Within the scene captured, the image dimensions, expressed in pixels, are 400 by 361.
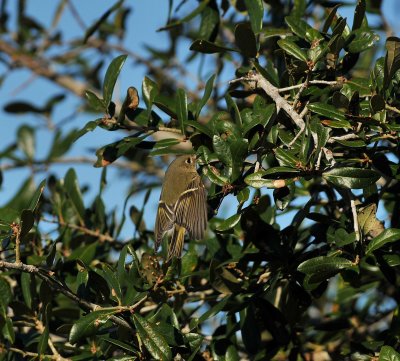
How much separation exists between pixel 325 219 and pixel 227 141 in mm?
387

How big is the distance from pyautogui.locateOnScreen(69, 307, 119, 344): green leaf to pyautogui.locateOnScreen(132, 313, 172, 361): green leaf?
86 mm

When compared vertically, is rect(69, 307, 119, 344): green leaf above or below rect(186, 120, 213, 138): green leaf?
below

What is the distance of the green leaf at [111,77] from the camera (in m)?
2.36

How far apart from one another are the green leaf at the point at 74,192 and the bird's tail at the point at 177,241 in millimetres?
383

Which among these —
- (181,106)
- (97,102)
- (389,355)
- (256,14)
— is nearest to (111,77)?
(97,102)

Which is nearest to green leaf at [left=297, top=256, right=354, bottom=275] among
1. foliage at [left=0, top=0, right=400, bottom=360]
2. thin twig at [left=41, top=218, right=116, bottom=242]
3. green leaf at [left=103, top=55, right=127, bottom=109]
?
foliage at [left=0, top=0, right=400, bottom=360]

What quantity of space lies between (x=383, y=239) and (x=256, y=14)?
88cm

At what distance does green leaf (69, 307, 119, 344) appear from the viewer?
6.44 feet

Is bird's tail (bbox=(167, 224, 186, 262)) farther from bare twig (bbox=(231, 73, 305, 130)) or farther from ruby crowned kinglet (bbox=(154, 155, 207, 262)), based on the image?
bare twig (bbox=(231, 73, 305, 130))

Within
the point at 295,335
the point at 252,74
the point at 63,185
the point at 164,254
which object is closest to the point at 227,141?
the point at 252,74

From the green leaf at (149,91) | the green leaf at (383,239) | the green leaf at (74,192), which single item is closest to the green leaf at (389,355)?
the green leaf at (383,239)

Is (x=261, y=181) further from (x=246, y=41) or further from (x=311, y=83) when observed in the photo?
(x=246, y=41)

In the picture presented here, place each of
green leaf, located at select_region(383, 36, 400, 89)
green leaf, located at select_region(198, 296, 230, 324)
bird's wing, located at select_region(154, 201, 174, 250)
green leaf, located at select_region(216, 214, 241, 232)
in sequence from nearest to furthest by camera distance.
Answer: green leaf, located at select_region(383, 36, 400, 89), green leaf, located at select_region(216, 214, 241, 232), green leaf, located at select_region(198, 296, 230, 324), bird's wing, located at select_region(154, 201, 174, 250)

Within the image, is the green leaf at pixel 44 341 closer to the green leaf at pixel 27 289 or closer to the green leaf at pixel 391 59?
the green leaf at pixel 27 289
